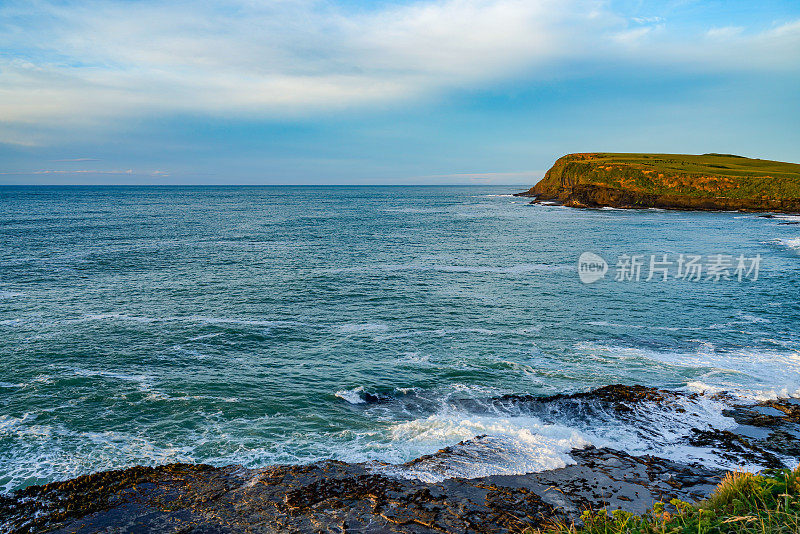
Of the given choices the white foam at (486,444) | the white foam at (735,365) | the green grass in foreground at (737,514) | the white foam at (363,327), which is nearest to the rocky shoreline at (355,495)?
the white foam at (486,444)

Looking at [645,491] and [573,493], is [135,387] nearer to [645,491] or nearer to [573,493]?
[573,493]

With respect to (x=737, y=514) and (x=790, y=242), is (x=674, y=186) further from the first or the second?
(x=737, y=514)

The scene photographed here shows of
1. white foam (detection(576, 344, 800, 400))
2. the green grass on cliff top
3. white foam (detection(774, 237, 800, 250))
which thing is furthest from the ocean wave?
the green grass on cliff top

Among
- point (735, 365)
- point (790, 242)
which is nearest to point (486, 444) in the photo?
point (735, 365)

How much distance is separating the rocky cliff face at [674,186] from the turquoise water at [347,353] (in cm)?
7590

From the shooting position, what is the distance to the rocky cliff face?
4573 inches

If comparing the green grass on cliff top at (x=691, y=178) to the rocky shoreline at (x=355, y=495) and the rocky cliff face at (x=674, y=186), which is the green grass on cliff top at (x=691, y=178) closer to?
the rocky cliff face at (x=674, y=186)

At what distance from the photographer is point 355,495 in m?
13.8

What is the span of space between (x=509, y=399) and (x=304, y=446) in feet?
28.7

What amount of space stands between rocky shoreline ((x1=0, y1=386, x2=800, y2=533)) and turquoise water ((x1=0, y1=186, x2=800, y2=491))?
39.5 inches

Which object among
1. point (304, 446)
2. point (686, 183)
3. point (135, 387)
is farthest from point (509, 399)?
point (686, 183)

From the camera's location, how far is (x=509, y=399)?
20672 millimetres

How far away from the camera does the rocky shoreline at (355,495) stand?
12.7 meters

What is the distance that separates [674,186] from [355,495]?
458 feet
